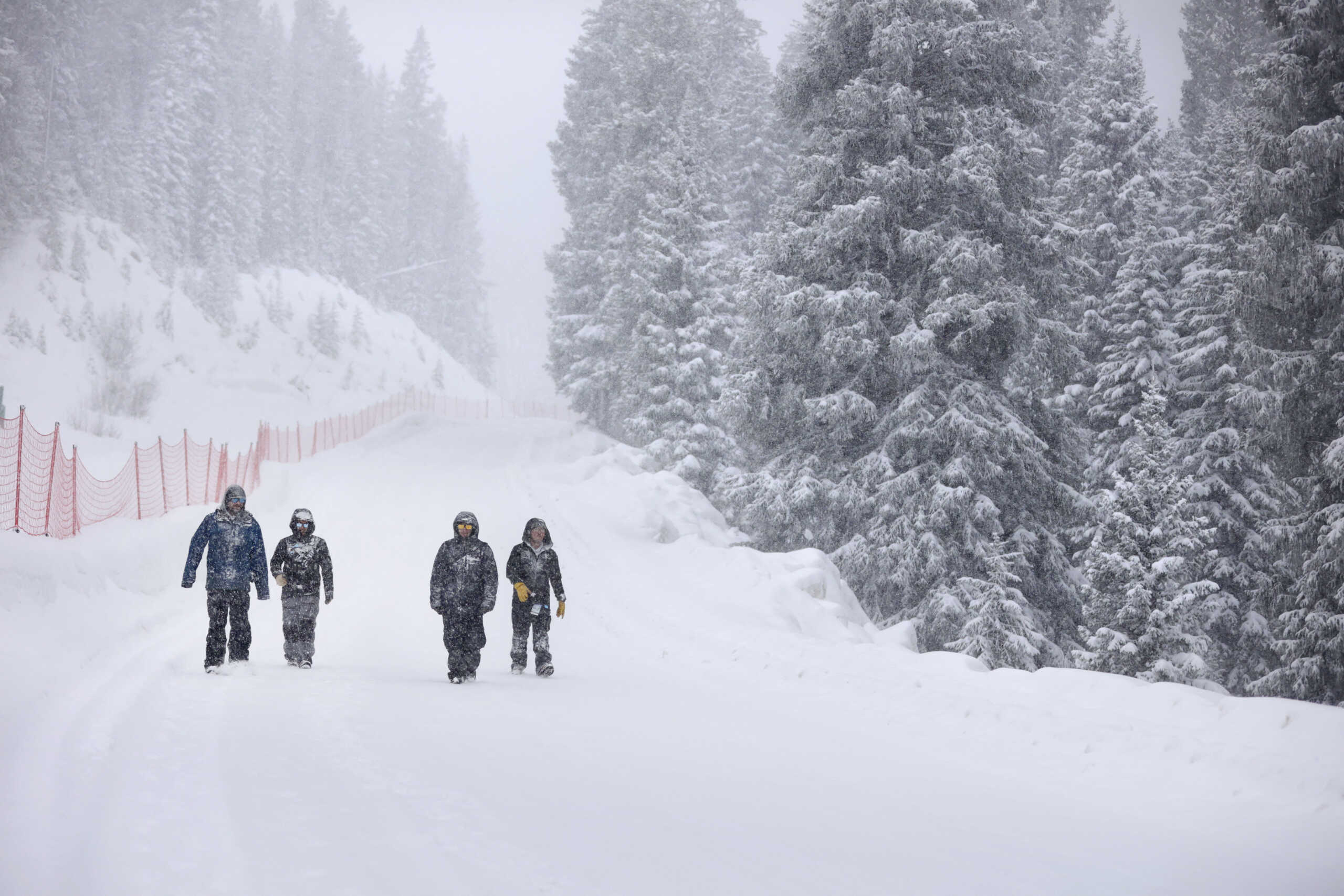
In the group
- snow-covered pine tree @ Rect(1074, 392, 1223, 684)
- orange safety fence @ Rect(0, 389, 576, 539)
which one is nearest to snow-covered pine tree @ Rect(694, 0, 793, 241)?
orange safety fence @ Rect(0, 389, 576, 539)

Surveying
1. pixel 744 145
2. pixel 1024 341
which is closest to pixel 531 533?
pixel 1024 341

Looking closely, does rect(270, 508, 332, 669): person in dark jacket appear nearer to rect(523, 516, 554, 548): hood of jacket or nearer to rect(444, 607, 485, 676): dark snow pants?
rect(444, 607, 485, 676): dark snow pants

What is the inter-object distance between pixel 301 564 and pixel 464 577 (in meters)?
1.79

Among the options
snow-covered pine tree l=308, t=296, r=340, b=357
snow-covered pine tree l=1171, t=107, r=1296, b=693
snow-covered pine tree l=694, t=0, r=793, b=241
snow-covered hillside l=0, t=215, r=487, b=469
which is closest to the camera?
snow-covered pine tree l=1171, t=107, r=1296, b=693

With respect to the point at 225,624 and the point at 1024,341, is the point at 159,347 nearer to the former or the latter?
the point at 225,624

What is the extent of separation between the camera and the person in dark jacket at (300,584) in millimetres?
9797

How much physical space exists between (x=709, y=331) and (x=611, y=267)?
5454mm

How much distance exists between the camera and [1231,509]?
19.6 metres

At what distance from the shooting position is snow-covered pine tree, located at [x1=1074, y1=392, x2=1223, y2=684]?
14.4 m

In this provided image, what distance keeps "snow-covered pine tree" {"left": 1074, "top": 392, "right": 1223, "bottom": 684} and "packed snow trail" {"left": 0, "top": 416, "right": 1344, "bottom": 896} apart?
5466 mm

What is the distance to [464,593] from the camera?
379 inches

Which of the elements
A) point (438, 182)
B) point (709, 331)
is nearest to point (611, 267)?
point (709, 331)

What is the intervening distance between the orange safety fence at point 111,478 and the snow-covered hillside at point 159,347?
1780 mm

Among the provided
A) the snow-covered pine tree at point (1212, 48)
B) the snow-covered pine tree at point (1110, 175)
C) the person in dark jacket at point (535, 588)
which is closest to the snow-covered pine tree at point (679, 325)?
the snow-covered pine tree at point (1110, 175)
